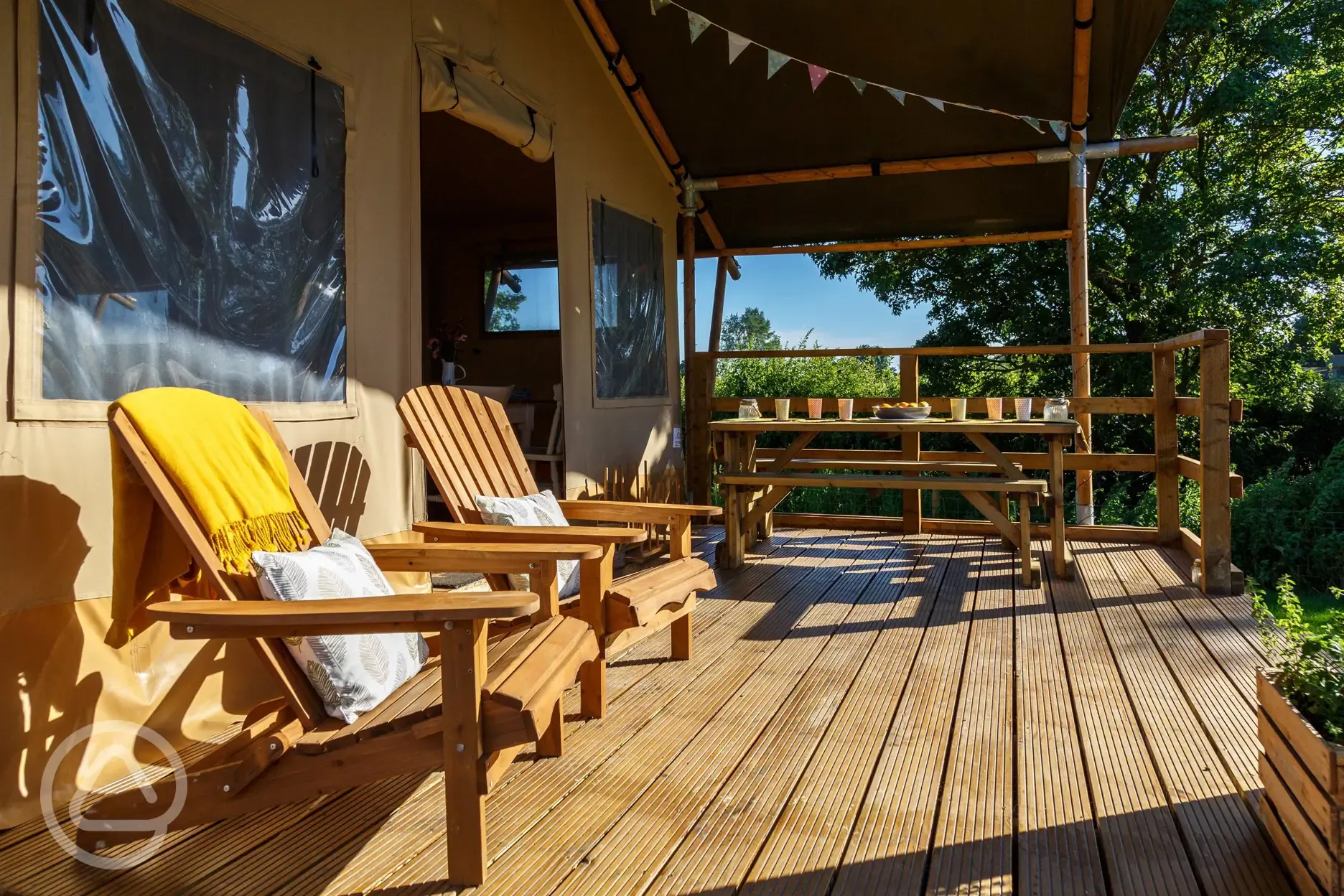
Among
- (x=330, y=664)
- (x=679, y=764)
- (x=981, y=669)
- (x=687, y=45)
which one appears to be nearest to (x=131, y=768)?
(x=330, y=664)

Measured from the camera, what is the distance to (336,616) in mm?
1669

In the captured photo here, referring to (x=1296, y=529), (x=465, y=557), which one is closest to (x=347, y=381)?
(x=465, y=557)

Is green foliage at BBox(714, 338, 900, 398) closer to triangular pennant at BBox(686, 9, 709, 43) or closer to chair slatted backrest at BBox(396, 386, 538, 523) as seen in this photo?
triangular pennant at BBox(686, 9, 709, 43)

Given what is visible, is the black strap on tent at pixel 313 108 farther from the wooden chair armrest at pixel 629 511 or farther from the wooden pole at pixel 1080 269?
the wooden pole at pixel 1080 269

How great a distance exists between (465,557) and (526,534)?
1.26 ft

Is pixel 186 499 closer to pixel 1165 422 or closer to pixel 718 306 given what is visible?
pixel 1165 422

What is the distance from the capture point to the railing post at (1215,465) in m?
4.02

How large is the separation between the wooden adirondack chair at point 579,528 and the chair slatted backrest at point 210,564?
2.68 ft

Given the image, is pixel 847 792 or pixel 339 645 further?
pixel 847 792

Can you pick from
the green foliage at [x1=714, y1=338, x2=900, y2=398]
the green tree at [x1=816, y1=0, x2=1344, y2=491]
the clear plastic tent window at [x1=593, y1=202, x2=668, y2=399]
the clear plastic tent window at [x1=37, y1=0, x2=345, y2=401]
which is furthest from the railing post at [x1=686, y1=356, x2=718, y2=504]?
the green tree at [x1=816, y1=0, x2=1344, y2=491]

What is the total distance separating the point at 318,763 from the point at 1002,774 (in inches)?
60.1

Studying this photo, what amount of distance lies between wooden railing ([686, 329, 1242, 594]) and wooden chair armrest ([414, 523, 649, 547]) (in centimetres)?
269

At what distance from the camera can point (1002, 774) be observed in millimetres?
2205

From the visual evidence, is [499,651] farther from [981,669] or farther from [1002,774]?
[981,669]
